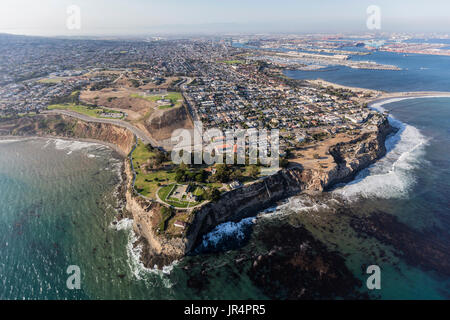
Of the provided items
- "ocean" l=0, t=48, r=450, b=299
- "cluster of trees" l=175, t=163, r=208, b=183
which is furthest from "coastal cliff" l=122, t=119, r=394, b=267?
"cluster of trees" l=175, t=163, r=208, b=183

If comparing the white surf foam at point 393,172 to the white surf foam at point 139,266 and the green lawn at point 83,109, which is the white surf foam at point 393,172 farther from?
the green lawn at point 83,109

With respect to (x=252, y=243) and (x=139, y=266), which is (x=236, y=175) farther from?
(x=139, y=266)

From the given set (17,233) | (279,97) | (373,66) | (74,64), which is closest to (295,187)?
(17,233)

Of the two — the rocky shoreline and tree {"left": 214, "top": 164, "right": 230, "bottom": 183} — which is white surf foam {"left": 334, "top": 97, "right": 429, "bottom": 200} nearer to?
the rocky shoreline

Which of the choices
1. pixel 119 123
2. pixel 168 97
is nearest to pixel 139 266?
pixel 119 123

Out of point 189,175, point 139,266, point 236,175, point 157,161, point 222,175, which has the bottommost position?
point 139,266

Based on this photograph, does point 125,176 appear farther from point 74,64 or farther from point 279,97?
point 74,64

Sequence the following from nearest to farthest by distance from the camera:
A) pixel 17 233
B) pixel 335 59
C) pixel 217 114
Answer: pixel 17 233 < pixel 217 114 < pixel 335 59

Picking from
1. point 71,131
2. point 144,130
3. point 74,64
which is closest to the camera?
point 144,130
